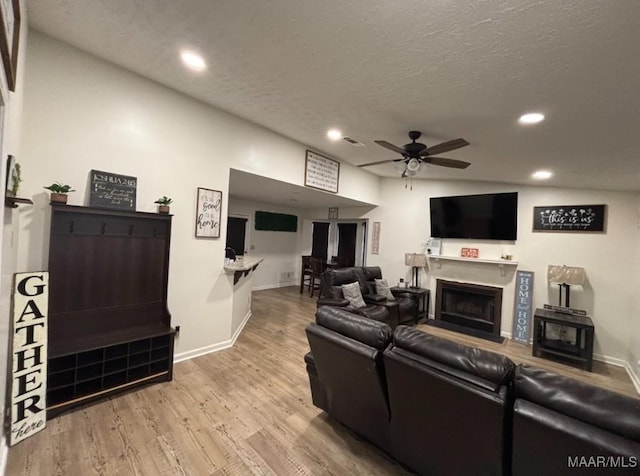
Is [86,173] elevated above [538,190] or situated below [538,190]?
below

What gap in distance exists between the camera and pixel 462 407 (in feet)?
4.24

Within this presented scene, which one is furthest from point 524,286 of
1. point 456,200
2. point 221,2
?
point 221,2

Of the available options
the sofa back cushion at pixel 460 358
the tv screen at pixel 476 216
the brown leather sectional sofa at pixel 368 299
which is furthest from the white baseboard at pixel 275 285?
the sofa back cushion at pixel 460 358

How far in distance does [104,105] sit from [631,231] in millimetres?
6535

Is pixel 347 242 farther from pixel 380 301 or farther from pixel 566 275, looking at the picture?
pixel 566 275

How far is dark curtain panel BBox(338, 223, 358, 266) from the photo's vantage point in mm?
6961

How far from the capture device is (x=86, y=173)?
234 cm

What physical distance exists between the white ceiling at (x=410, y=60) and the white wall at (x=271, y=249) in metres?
4.00

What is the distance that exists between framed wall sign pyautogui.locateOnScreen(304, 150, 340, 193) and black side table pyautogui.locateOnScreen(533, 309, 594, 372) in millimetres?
3703

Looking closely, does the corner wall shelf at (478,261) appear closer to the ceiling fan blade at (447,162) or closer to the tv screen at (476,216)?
the tv screen at (476,216)

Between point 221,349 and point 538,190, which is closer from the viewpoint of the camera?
point 221,349

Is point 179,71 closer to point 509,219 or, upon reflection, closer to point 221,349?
point 221,349

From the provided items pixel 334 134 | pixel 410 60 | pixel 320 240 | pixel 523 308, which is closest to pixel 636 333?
pixel 523 308

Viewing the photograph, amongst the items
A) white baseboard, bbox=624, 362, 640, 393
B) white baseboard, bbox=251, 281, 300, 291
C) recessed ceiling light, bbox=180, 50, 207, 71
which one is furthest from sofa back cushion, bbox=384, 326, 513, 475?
white baseboard, bbox=251, 281, 300, 291
